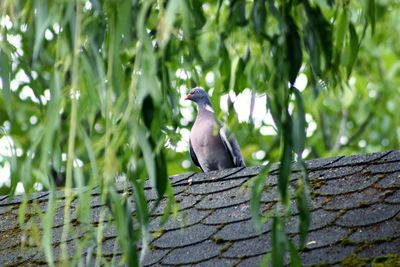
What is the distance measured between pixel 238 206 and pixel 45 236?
4.92ft

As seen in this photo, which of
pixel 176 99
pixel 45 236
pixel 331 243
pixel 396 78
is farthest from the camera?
pixel 396 78

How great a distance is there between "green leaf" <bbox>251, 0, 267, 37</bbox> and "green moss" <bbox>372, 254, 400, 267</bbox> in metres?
0.88

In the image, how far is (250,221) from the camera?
3.71 metres

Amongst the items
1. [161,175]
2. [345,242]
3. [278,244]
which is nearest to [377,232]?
[345,242]

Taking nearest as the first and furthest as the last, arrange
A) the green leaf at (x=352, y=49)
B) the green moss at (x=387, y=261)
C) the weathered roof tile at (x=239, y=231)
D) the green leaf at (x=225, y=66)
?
the green leaf at (x=352, y=49) < the green leaf at (x=225, y=66) < the green moss at (x=387, y=261) < the weathered roof tile at (x=239, y=231)

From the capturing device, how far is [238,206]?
388 centimetres

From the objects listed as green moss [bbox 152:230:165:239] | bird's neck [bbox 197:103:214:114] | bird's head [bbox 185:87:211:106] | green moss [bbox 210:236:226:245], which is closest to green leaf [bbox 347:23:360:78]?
green moss [bbox 210:236:226:245]

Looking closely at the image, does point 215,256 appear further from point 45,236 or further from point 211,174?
point 45,236

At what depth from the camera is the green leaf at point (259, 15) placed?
2748mm

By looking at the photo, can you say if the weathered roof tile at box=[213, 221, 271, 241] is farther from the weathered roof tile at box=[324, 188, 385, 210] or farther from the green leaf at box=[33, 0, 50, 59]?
the green leaf at box=[33, 0, 50, 59]

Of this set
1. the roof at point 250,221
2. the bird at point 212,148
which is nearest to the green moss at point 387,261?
the roof at point 250,221

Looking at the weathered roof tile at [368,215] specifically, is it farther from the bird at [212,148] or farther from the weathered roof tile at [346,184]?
the bird at [212,148]

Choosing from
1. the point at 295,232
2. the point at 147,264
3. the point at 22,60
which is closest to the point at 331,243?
the point at 295,232

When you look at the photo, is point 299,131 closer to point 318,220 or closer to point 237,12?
point 237,12
